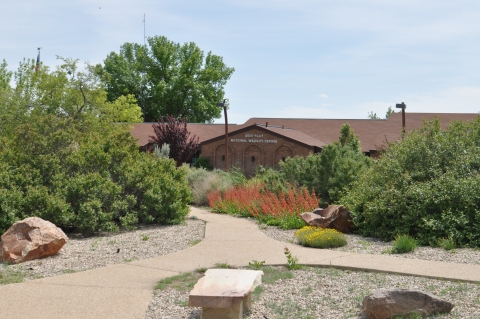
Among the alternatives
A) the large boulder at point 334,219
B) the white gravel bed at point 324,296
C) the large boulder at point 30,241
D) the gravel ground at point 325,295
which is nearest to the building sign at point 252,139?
the large boulder at point 334,219

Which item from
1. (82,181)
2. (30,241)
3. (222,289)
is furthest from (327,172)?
(222,289)

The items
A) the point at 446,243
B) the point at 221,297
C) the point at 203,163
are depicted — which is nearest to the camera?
the point at 221,297

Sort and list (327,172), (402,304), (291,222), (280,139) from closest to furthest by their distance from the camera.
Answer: (402,304) → (291,222) → (327,172) → (280,139)

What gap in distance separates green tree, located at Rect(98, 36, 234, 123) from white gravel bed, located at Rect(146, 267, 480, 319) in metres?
53.1

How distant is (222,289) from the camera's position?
6184mm

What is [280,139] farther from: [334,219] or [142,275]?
[142,275]

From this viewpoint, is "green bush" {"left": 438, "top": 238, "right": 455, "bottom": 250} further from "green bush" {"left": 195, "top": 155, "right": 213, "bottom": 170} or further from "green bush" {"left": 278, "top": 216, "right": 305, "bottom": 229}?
"green bush" {"left": 195, "top": 155, "right": 213, "bottom": 170}

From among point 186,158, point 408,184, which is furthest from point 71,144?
point 186,158

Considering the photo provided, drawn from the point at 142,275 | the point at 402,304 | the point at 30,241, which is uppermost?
the point at 30,241

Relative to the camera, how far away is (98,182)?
12.8 metres

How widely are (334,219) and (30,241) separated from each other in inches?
246

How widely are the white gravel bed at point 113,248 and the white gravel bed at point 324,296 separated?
2303 millimetres

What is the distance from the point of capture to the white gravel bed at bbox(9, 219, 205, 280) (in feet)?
30.0

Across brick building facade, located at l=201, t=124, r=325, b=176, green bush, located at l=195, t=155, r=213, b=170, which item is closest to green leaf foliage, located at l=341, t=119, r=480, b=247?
brick building facade, located at l=201, t=124, r=325, b=176
